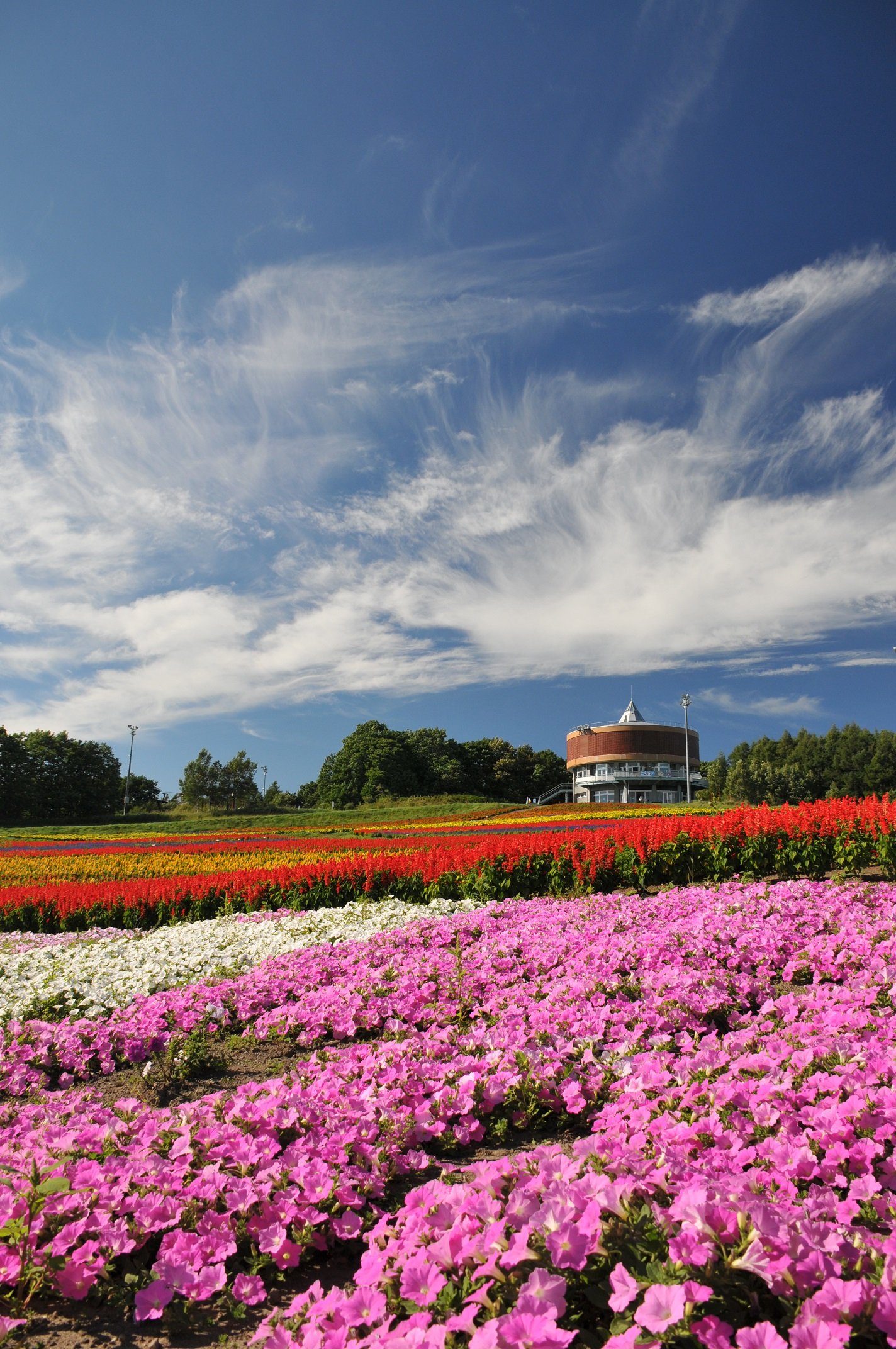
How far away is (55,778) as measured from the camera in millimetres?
65688

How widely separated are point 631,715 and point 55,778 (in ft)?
184

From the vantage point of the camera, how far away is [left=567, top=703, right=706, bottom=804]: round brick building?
7450cm

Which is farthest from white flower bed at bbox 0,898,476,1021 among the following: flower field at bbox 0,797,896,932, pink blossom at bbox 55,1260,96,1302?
pink blossom at bbox 55,1260,96,1302

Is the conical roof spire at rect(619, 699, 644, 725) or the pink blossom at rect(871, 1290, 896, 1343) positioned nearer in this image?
the pink blossom at rect(871, 1290, 896, 1343)

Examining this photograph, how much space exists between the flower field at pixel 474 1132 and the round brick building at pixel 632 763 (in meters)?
68.3

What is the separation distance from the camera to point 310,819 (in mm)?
45469

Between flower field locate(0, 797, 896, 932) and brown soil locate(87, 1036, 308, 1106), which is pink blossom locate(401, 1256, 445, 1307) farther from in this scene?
flower field locate(0, 797, 896, 932)

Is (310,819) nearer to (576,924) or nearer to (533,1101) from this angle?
(576,924)

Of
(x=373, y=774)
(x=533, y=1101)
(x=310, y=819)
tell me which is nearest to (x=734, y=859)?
(x=533, y=1101)

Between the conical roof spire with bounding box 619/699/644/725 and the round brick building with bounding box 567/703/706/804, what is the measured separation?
0.07 meters

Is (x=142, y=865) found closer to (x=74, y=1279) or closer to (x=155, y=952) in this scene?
(x=155, y=952)

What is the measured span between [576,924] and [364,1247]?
4968 mm

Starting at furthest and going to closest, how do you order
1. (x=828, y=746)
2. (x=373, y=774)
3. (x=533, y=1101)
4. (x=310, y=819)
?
(x=828, y=746) < (x=373, y=774) < (x=310, y=819) < (x=533, y=1101)

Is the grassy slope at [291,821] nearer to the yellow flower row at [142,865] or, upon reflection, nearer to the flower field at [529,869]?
the yellow flower row at [142,865]
